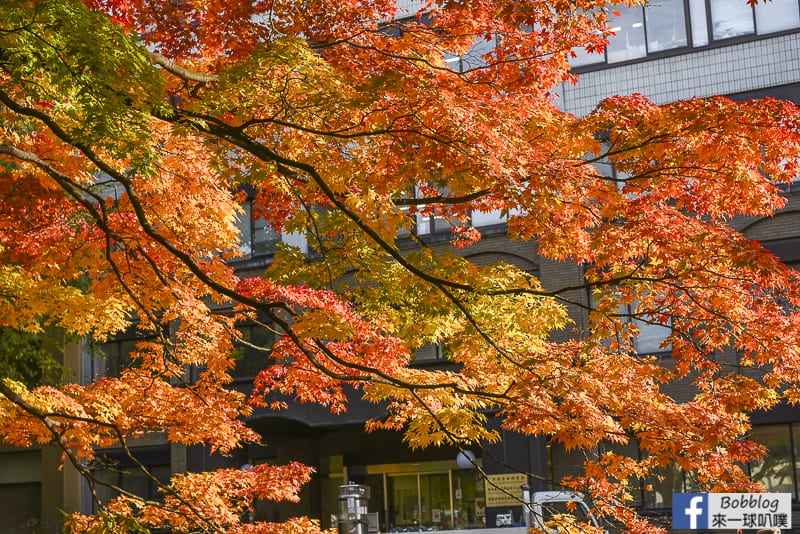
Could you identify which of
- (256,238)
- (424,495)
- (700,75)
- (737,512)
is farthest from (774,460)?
(256,238)

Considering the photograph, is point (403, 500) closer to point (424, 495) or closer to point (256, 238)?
point (424, 495)

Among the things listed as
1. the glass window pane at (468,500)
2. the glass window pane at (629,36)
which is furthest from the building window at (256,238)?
the glass window pane at (629,36)

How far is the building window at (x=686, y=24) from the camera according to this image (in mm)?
24203

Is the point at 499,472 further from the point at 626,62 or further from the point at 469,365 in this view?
the point at 469,365

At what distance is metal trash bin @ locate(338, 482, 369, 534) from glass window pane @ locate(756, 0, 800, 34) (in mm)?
14735

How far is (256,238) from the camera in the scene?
102ft

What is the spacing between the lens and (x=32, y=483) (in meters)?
33.7

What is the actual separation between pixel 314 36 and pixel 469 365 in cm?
465

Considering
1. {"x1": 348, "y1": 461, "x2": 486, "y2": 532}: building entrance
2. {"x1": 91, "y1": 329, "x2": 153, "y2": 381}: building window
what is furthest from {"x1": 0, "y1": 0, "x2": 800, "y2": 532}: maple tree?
{"x1": 91, "y1": 329, "x2": 153, "y2": 381}: building window

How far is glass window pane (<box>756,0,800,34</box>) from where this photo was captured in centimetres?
2405

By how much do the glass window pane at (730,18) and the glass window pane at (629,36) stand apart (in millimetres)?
1788

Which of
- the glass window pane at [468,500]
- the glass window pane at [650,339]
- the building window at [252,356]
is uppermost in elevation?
the building window at [252,356]

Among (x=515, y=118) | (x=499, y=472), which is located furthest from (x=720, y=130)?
(x=499, y=472)

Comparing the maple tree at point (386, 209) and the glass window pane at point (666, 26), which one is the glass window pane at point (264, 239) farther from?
the maple tree at point (386, 209)
